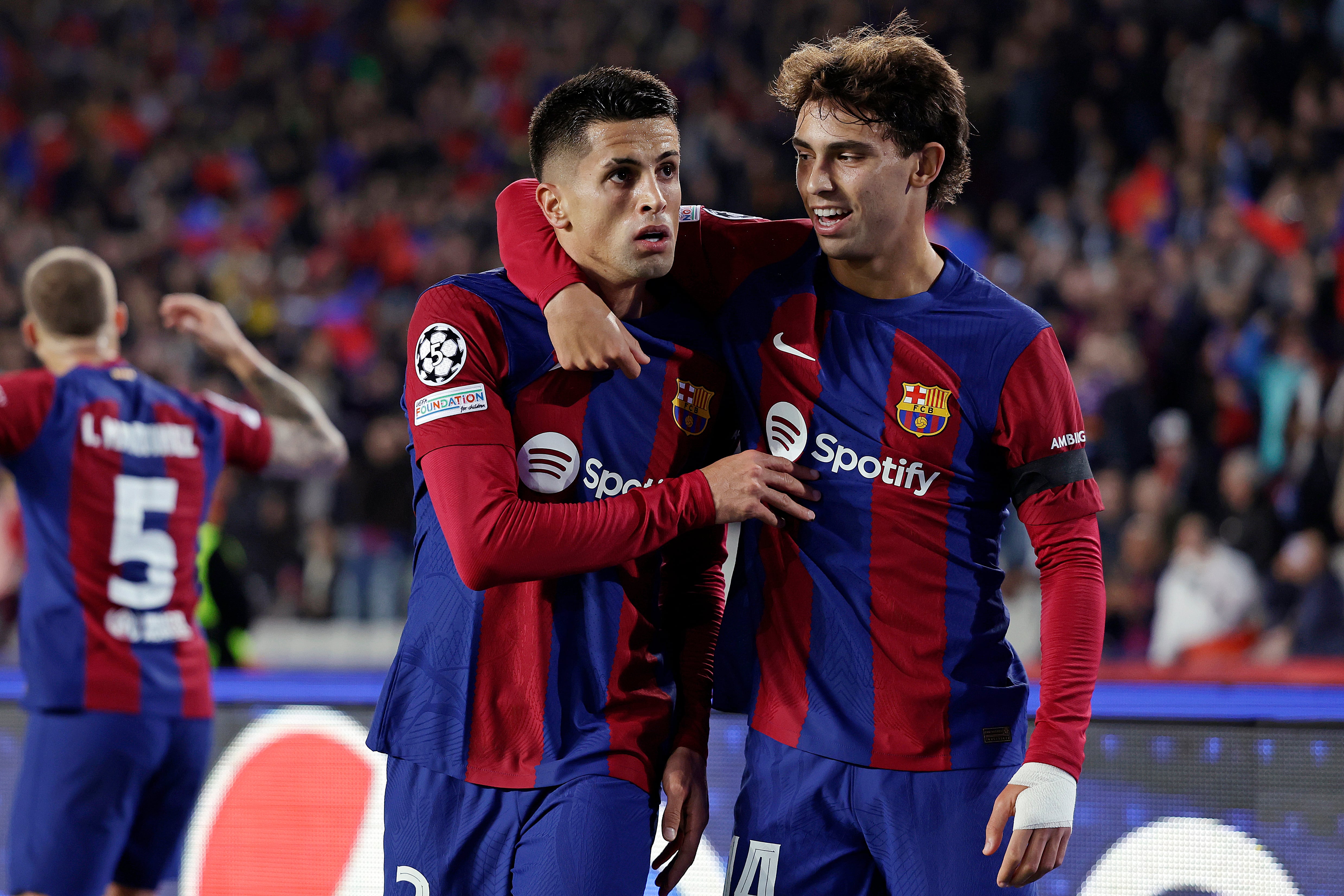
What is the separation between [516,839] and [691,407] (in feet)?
3.07

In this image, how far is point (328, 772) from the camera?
4227 mm

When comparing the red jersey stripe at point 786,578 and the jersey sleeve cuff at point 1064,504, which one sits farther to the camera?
the red jersey stripe at point 786,578

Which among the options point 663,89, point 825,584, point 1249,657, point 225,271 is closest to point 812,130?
point 663,89

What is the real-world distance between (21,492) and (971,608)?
3003 mm

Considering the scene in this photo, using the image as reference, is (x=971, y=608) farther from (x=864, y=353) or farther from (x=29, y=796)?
(x=29, y=796)

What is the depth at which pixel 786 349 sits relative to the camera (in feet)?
9.25

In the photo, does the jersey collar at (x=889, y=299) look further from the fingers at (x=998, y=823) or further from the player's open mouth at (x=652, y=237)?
the fingers at (x=998, y=823)

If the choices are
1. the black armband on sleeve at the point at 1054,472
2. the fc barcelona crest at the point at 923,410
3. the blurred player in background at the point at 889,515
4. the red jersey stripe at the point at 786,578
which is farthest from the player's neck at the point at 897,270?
the black armband on sleeve at the point at 1054,472

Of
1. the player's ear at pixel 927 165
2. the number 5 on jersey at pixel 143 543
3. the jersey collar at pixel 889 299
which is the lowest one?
the number 5 on jersey at pixel 143 543

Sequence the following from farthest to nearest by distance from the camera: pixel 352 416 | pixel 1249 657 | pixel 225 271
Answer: pixel 225 271 → pixel 352 416 → pixel 1249 657

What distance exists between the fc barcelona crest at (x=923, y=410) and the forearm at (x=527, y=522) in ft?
1.52

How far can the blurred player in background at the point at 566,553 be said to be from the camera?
8.29ft

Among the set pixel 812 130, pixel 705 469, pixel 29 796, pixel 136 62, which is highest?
pixel 136 62

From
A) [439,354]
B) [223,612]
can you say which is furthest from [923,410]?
[223,612]
